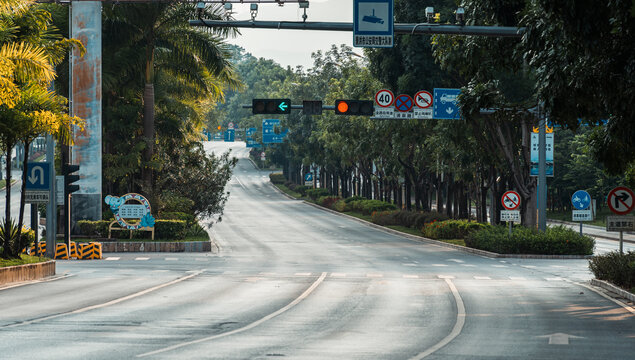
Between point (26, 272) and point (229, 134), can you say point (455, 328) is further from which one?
point (229, 134)

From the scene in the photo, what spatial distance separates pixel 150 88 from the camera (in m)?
46.6

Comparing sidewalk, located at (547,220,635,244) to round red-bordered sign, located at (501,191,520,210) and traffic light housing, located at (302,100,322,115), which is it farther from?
traffic light housing, located at (302,100,322,115)

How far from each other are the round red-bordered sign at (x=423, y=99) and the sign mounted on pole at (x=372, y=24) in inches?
857

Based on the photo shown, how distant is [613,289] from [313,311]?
9.32 meters

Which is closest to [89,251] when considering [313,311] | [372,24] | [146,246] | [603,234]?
[146,246]

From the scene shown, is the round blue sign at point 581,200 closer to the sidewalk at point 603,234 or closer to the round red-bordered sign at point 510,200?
the round red-bordered sign at point 510,200

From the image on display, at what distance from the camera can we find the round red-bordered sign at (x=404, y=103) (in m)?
40.6

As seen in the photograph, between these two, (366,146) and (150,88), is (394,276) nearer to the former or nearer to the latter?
(150,88)

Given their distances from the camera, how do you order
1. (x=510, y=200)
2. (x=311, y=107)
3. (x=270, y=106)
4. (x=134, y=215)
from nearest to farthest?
1. (x=270, y=106)
2. (x=311, y=107)
3. (x=510, y=200)
4. (x=134, y=215)

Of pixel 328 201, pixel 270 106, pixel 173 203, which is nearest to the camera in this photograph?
pixel 270 106

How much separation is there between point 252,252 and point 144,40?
13.0 meters

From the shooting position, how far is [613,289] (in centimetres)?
2355

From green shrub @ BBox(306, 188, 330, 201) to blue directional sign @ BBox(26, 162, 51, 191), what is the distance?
69.2 metres

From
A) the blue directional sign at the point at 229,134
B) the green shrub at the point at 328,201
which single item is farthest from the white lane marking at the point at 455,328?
the blue directional sign at the point at 229,134
